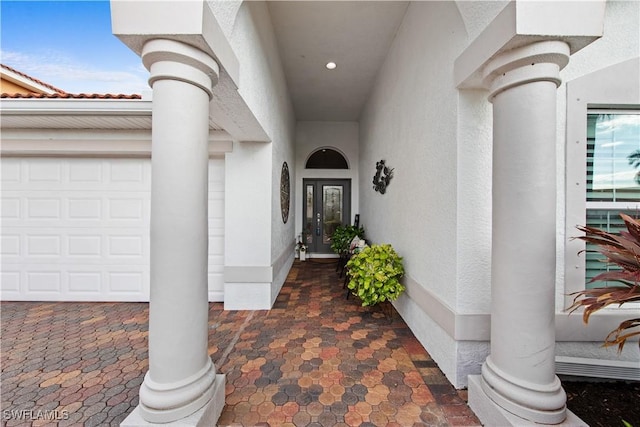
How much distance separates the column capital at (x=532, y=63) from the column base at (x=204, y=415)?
2.53m

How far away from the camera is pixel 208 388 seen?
4.83 ft

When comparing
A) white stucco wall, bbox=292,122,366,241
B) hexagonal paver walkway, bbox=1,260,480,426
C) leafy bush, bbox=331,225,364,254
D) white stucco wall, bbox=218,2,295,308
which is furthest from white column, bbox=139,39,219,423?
white stucco wall, bbox=292,122,366,241

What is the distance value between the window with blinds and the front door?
16.2 feet

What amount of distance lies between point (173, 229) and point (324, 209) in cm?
555

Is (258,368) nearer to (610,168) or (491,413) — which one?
(491,413)

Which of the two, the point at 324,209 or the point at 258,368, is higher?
the point at 324,209

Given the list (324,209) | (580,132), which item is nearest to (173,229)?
(580,132)

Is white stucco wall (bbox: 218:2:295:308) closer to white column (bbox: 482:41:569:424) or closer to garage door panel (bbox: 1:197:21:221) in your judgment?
white column (bbox: 482:41:569:424)

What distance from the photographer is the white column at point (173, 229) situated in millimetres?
1352

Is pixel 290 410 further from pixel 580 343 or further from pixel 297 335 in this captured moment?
pixel 580 343

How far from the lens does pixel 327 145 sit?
6.66m

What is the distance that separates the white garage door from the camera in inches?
142

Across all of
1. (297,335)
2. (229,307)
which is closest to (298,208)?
(229,307)

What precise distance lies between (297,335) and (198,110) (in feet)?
7.64
